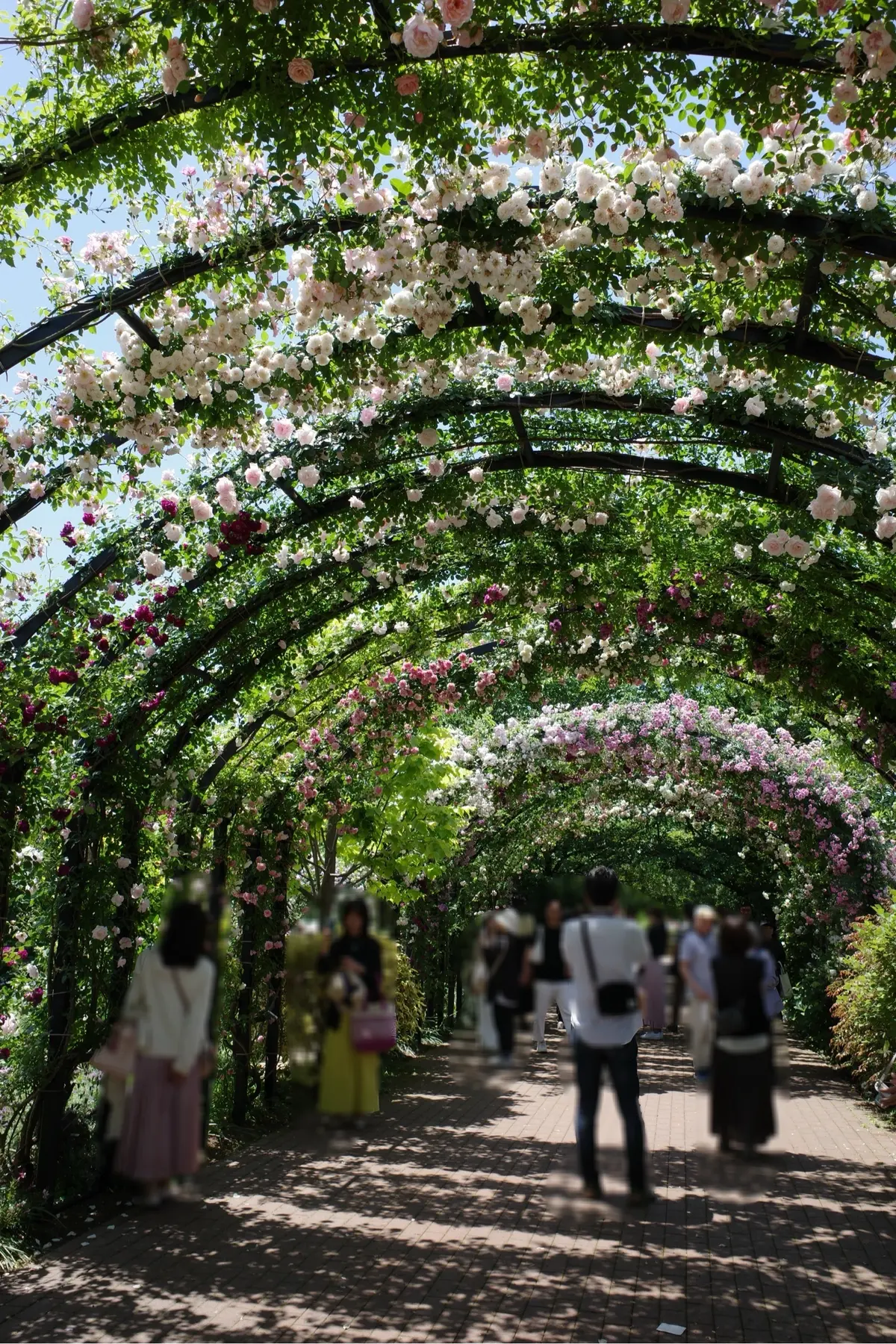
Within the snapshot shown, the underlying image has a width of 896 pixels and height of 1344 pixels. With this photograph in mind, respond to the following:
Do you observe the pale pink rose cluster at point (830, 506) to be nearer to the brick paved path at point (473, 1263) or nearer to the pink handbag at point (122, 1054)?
the brick paved path at point (473, 1263)

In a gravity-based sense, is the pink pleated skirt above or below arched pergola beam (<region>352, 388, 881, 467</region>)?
below

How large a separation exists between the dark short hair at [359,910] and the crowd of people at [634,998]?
→ 9cm

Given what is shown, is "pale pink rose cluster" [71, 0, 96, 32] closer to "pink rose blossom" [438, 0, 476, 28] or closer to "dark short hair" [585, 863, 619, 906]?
"pink rose blossom" [438, 0, 476, 28]

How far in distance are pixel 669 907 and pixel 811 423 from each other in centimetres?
498

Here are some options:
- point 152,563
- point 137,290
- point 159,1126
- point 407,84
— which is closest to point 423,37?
point 407,84

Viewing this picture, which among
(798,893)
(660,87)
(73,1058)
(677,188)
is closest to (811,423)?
(677,188)

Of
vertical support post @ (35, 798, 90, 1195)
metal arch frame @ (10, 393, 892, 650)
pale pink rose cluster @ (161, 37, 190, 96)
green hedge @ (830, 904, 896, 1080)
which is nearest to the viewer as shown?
pale pink rose cluster @ (161, 37, 190, 96)

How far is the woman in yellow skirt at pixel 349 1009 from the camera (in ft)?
3.05

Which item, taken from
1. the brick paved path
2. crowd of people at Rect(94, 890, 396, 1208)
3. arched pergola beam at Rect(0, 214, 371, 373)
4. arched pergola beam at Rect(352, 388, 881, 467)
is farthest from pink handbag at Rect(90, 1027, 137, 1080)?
arched pergola beam at Rect(352, 388, 881, 467)

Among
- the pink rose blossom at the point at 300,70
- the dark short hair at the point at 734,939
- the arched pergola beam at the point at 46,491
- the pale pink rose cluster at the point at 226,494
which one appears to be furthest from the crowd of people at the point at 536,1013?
the arched pergola beam at the point at 46,491

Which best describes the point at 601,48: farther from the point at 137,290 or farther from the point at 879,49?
the point at 137,290

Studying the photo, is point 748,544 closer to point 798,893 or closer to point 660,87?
point 660,87

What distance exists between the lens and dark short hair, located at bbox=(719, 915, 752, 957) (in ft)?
2.95

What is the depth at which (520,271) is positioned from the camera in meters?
4.08
